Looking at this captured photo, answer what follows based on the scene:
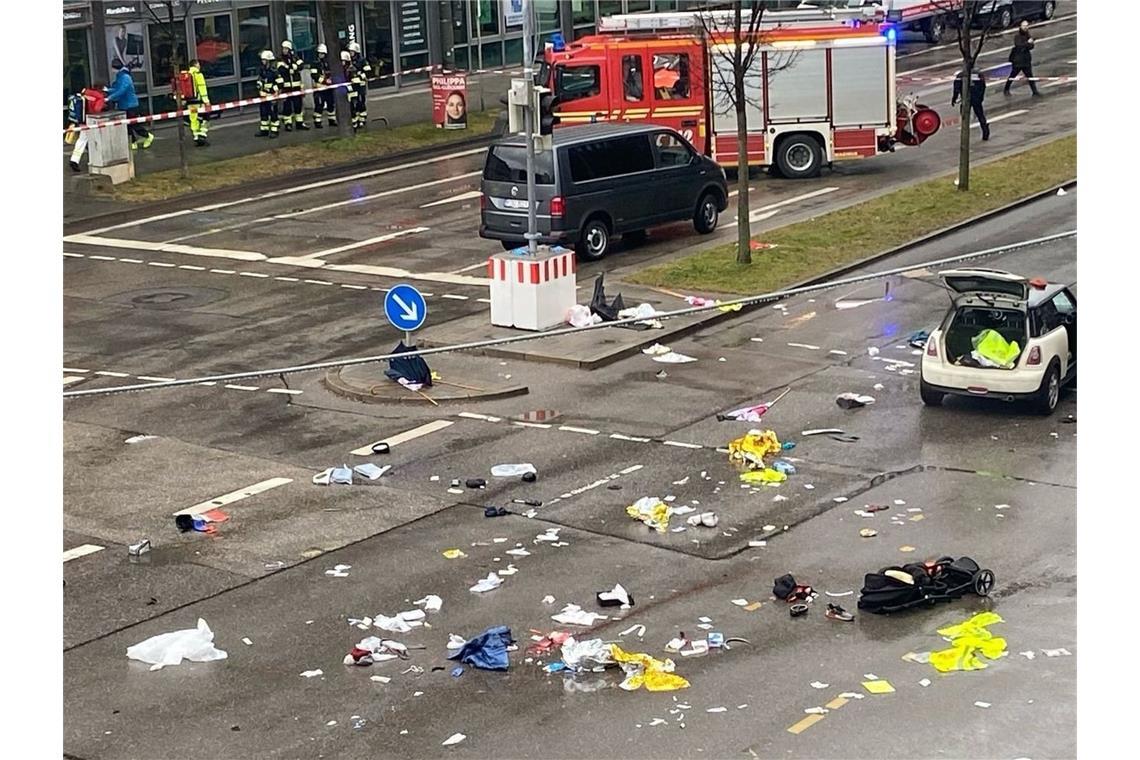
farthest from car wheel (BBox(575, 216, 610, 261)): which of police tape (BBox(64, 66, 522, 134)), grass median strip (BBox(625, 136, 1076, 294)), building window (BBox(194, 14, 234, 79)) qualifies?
building window (BBox(194, 14, 234, 79))

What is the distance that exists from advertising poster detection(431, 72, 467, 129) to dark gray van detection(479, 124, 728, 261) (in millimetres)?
12220

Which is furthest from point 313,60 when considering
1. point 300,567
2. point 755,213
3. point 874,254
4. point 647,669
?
point 647,669

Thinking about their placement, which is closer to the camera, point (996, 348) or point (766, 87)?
point (996, 348)

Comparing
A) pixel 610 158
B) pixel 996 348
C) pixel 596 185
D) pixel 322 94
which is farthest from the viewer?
pixel 322 94

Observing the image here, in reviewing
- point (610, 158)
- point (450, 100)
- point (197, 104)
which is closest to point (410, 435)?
point (610, 158)

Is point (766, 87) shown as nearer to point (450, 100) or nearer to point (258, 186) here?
point (450, 100)

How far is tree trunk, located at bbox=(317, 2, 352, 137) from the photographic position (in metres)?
38.2

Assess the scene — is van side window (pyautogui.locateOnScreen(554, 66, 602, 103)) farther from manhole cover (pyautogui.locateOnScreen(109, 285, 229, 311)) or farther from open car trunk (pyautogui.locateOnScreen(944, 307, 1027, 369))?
open car trunk (pyautogui.locateOnScreen(944, 307, 1027, 369))

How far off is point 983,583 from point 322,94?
3089 centimetres

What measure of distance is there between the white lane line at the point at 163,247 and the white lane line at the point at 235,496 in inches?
451

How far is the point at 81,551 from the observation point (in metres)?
15.5

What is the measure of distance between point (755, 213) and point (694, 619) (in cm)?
1819

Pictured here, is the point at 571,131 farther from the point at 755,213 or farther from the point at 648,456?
the point at 648,456

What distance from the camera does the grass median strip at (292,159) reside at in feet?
112
